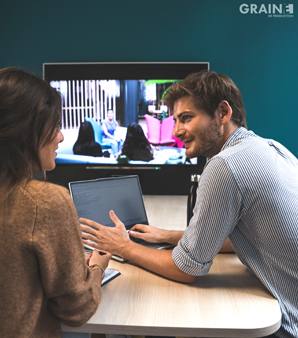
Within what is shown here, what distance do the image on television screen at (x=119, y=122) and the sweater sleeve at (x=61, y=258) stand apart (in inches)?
93.2

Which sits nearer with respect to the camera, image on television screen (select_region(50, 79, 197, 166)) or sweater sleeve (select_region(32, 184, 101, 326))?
sweater sleeve (select_region(32, 184, 101, 326))

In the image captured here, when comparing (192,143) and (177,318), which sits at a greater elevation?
(192,143)

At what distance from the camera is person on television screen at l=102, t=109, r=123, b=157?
3146 millimetres

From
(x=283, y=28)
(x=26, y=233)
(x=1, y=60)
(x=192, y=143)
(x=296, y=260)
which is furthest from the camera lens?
(x=1, y=60)

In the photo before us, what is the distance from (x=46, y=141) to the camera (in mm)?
851

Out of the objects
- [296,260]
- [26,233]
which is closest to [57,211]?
[26,233]

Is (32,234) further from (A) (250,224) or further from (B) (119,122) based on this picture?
(B) (119,122)

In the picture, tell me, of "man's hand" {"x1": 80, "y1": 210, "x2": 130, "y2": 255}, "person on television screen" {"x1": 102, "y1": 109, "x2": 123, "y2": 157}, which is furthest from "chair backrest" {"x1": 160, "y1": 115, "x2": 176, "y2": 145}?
"man's hand" {"x1": 80, "y1": 210, "x2": 130, "y2": 255}

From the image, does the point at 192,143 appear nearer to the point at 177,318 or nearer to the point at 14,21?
the point at 177,318

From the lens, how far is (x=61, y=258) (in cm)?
77

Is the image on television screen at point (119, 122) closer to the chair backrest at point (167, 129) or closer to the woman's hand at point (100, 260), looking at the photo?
the chair backrest at point (167, 129)

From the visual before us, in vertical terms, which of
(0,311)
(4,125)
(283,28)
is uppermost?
(283,28)

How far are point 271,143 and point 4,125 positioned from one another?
89 cm

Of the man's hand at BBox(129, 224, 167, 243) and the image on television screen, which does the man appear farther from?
the image on television screen
